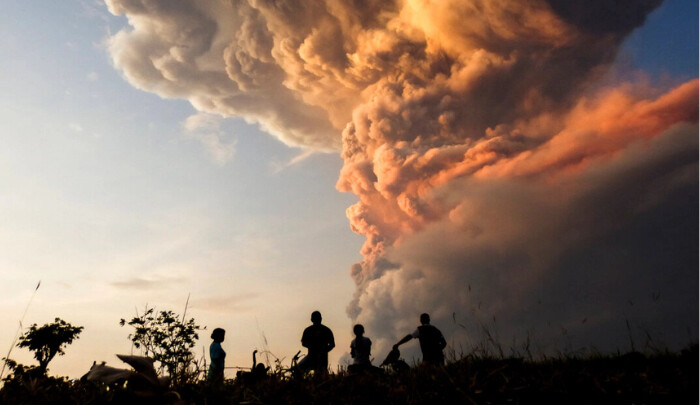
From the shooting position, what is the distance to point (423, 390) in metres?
3.58

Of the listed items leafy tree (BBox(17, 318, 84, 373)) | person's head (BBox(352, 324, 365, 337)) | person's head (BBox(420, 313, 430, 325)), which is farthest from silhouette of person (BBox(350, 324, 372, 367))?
leafy tree (BBox(17, 318, 84, 373))

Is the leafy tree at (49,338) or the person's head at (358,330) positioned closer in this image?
the person's head at (358,330)

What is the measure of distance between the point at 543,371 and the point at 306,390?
2450mm

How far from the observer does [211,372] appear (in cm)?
427

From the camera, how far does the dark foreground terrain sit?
318 cm

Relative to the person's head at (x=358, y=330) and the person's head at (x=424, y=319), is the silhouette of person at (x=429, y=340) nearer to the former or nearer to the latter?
the person's head at (x=424, y=319)

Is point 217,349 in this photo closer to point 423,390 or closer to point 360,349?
point 360,349

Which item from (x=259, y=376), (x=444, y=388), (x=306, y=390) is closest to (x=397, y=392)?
(x=444, y=388)

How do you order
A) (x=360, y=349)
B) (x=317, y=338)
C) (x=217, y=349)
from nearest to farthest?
(x=217, y=349)
(x=317, y=338)
(x=360, y=349)

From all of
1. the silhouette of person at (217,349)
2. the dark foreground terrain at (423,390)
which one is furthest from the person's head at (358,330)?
the dark foreground terrain at (423,390)

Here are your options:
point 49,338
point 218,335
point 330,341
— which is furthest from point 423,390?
point 49,338

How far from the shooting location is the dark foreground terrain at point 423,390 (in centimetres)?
318

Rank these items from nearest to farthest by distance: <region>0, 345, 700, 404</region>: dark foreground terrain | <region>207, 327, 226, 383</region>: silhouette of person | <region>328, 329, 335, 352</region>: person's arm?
<region>0, 345, 700, 404</region>: dark foreground terrain, <region>207, 327, 226, 383</region>: silhouette of person, <region>328, 329, 335, 352</region>: person's arm

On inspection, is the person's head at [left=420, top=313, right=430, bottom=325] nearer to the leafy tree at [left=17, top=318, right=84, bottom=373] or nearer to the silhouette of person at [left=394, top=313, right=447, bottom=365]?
the silhouette of person at [left=394, top=313, right=447, bottom=365]
